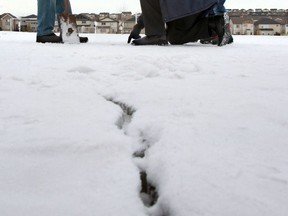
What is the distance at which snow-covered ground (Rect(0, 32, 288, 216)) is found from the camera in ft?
1.55

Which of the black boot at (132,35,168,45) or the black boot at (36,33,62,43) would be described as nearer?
the black boot at (132,35,168,45)

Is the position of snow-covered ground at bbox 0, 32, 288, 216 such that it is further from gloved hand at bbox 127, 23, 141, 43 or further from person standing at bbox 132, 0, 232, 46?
gloved hand at bbox 127, 23, 141, 43

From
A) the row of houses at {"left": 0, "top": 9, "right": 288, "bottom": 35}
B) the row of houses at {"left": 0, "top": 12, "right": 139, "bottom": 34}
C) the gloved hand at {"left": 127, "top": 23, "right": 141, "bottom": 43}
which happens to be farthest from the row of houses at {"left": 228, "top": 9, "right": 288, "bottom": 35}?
the gloved hand at {"left": 127, "top": 23, "right": 141, "bottom": 43}

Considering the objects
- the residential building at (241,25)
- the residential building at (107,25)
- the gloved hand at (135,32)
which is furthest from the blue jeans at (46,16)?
the residential building at (107,25)

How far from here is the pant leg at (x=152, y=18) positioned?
284 centimetres

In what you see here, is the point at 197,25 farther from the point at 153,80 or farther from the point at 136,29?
the point at 153,80

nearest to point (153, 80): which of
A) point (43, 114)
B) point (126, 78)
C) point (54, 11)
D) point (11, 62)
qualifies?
point (126, 78)

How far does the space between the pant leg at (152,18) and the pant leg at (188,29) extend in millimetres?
116

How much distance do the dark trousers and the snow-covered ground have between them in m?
1.67

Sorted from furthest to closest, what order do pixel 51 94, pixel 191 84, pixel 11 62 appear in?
1. pixel 11 62
2. pixel 191 84
3. pixel 51 94

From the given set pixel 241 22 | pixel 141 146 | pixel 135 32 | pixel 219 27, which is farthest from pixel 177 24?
pixel 241 22

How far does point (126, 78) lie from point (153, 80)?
0.11 m

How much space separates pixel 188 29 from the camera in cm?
290

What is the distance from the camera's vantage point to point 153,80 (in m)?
1.26
